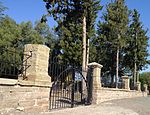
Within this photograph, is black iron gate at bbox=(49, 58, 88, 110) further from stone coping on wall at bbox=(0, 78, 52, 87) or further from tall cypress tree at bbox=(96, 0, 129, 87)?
tall cypress tree at bbox=(96, 0, 129, 87)

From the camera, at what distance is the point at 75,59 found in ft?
99.0

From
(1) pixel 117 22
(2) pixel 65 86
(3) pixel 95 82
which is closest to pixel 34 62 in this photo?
(2) pixel 65 86

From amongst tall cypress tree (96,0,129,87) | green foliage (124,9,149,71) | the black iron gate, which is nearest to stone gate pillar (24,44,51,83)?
the black iron gate

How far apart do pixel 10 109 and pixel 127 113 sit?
5528mm

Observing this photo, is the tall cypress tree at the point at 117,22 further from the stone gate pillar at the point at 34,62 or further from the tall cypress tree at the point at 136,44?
the stone gate pillar at the point at 34,62

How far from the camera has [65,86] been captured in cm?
1330

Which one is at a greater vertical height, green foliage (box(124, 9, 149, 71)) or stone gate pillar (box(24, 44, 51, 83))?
green foliage (box(124, 9, 149, 71))

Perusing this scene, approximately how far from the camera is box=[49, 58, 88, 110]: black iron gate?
1205 cm

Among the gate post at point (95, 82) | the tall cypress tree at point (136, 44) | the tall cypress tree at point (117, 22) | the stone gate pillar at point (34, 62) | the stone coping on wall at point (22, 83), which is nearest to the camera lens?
the stone coping on wall at point (22, 83)

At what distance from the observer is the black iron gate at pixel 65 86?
12.0 metres

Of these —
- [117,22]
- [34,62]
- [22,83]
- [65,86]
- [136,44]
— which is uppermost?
[117,22]

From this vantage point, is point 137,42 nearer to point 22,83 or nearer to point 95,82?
point 95,82

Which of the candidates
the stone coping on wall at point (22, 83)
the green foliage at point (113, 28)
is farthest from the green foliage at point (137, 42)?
the stone coping on wall at point (22, 83)

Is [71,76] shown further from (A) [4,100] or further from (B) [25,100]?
(A) [4,100]
